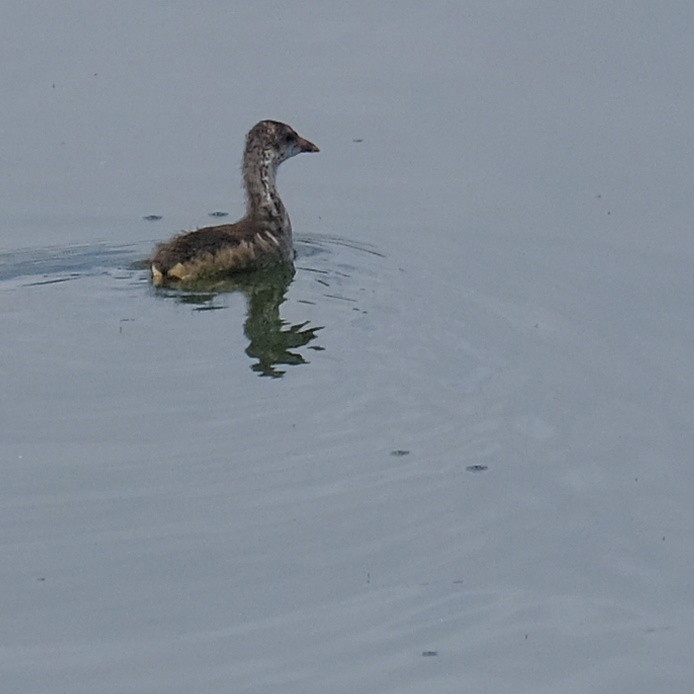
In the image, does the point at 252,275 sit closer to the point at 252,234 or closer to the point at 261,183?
the point at 252,234

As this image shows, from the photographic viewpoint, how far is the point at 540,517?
22.0 feet

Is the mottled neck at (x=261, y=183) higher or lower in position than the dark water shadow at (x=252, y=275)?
higher

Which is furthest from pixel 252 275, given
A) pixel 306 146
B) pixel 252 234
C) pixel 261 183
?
pixel 306 146

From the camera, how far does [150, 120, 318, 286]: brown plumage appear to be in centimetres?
925

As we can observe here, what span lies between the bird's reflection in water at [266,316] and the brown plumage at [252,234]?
0.08 m

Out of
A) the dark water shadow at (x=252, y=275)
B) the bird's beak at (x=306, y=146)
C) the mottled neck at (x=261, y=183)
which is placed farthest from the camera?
the bird's beak at (x=306, y=146)

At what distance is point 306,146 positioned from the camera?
10.2 metres

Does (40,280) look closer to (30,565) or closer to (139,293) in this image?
(139,293)

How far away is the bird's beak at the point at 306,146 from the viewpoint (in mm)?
10227

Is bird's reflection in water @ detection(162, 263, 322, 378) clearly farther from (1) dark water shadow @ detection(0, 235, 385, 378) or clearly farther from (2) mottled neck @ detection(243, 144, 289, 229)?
(2) mottled neck @ detection(243, 144, 289, 229)

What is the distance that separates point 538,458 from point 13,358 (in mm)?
2392

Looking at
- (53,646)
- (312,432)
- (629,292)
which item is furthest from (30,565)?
(629,292)

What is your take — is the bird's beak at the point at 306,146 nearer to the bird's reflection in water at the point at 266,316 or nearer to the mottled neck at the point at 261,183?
the mottled neck at the point at 261,183

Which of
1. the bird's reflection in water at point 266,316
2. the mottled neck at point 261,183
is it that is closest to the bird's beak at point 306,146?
the mottled neck at point 261,183
